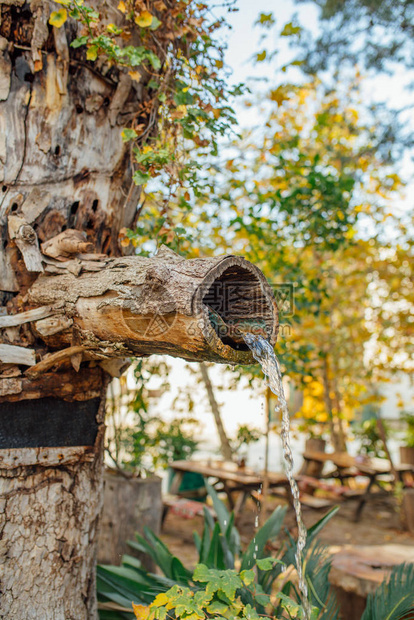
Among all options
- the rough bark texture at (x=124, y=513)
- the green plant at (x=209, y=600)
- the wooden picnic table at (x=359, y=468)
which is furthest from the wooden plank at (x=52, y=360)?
the wooden picnic table at (x=359, y=468)

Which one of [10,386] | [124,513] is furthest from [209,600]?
[124,513]

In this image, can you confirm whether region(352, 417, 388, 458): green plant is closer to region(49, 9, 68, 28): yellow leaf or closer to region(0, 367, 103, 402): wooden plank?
region(0, 367, 103, 402): wooden plank

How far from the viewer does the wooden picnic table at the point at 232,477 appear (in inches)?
214

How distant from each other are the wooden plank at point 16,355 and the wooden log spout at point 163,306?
3.8 inches

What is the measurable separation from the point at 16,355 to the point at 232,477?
13.4 ft

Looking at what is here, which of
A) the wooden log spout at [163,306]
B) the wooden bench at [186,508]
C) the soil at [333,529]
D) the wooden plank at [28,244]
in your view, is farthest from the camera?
the soil at [333,529]

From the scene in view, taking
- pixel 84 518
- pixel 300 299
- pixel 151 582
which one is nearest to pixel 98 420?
pixel 84 518

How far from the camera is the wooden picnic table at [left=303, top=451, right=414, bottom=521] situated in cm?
684

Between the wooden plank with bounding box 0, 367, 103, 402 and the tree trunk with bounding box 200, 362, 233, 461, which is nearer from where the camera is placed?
the wooden plank with bounding box 0, 367, 103, 402

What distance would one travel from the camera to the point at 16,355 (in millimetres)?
1946

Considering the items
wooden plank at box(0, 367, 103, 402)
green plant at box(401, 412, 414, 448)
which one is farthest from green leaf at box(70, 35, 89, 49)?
green plant at box(401, 412, 414, 448)

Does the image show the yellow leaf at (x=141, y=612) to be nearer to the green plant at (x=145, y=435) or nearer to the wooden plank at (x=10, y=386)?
the wooden plank at (x=10, y=386)

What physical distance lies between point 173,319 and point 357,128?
629 centimetres

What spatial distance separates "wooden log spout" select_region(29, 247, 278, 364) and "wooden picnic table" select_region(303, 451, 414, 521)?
5.84 meters
